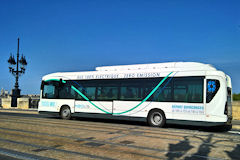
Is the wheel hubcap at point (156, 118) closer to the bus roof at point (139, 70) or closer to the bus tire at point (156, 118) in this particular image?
the bus tire at point (156, 118)

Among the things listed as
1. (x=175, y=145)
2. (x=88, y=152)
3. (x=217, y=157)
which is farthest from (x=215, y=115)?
(x=88, y=152)

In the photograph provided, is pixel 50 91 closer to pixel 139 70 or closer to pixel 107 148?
pixel 139 70

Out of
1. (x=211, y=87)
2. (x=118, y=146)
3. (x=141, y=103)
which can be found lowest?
(x=118, y=146)

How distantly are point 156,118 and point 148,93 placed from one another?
1267 millimetres

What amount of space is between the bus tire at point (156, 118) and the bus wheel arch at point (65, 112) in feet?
17.2

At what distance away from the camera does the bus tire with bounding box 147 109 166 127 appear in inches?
446

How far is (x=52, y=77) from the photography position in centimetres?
1522

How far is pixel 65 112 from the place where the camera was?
48.0 feet

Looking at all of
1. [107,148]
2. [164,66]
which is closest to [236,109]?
[164,66]

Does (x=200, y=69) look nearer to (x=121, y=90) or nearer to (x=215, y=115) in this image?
(x=215, y=115)

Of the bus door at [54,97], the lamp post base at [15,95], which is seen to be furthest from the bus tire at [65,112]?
the lamp post base at [15,95]

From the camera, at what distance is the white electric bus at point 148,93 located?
10.3 m

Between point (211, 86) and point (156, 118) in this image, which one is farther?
point (156, 118)

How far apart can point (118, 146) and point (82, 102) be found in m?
7.75
